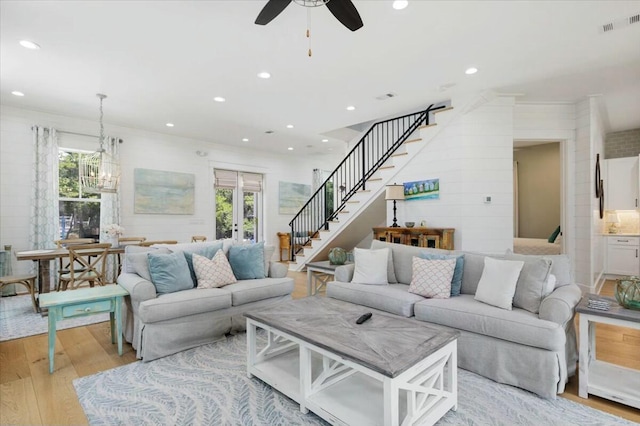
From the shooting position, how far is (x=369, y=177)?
21.5ft

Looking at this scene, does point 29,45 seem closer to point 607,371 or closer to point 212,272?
point 212,272

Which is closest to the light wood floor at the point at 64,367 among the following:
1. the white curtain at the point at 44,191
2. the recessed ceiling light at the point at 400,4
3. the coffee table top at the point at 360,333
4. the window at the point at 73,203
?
the coffee table top at the point at 360,333

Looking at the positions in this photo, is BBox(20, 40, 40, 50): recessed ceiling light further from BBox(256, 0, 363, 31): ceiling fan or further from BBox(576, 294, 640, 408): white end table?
BBox(576, 294, 640, 408): white end table

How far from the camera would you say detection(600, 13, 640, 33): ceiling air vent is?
2939mm

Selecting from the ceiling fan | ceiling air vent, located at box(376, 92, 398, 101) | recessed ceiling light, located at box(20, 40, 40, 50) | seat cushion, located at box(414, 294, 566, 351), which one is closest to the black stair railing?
ceiling air vent, located at box(376, 92, 398, 101)

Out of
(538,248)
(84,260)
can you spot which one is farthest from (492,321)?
(84,260)

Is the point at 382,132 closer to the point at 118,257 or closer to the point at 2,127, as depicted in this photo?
the point at 118,257

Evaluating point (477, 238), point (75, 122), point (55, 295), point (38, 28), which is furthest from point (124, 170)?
point (477, 238)

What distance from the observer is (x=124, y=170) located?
247 inches

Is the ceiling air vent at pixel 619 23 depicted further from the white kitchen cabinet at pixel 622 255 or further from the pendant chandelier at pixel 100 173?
the pendant chandelier at pixel 100 173

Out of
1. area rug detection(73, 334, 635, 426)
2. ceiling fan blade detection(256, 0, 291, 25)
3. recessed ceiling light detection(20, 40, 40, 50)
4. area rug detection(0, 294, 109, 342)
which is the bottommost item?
area rug detection(73, 334, 635, 426)

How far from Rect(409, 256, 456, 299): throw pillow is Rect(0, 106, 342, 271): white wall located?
564 centimetres

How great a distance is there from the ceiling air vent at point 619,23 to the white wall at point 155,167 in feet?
22.8

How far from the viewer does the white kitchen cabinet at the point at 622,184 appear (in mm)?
5934
